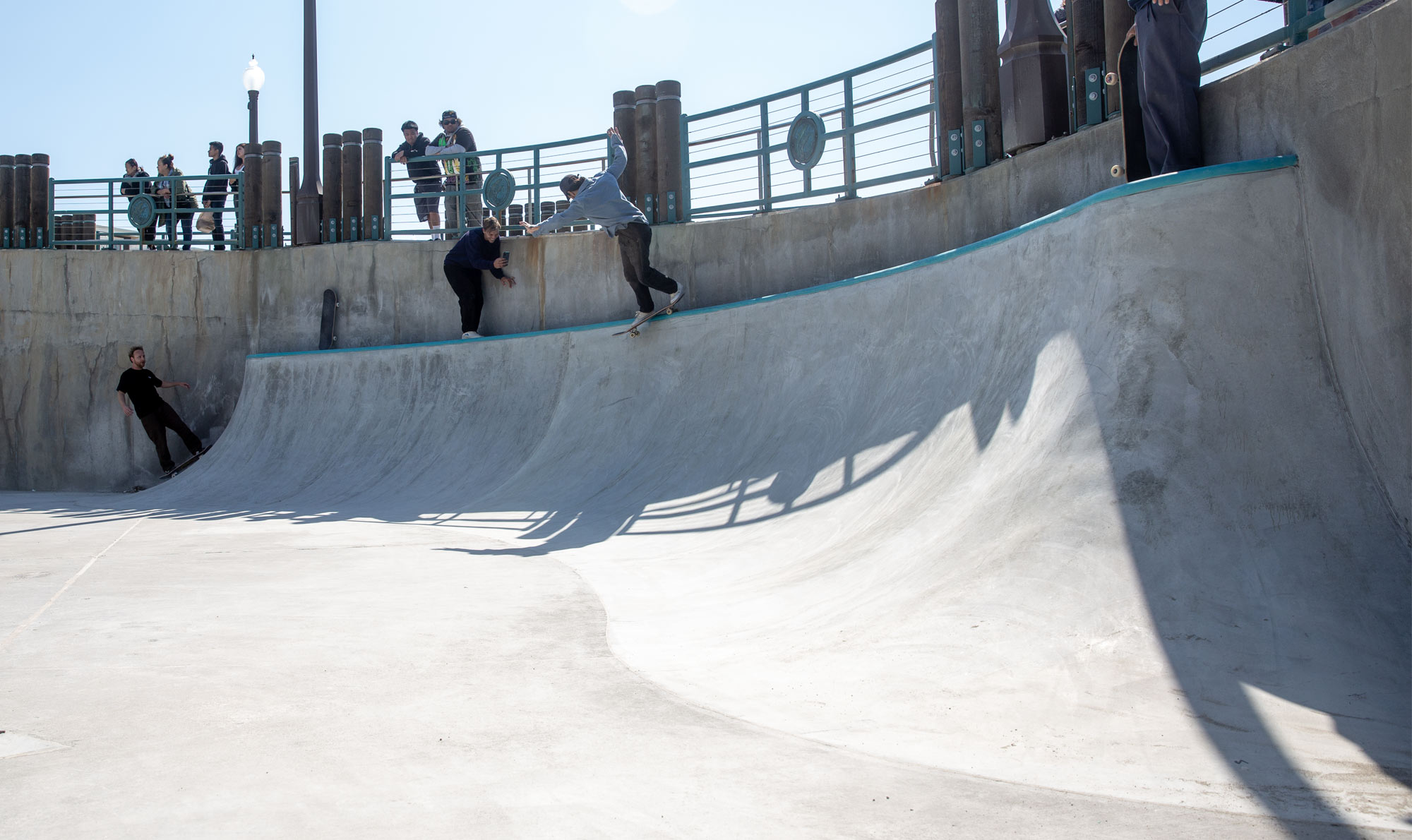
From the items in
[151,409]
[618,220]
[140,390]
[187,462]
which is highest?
[618,220]

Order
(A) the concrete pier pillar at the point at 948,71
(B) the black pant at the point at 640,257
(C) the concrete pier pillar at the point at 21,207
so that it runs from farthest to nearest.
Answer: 1. (C) the concrete pier pillar at the point at 21,207
2. (B) the black pant at the point at 640,257
3. (A) the concrete pier pillar at the point at 948,71

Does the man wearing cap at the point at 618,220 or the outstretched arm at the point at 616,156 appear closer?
Result: the man wearing cap at the point at 618,220

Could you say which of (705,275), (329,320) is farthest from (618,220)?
(329,320)

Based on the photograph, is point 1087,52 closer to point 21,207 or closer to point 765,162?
point 765,162

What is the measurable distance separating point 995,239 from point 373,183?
35.1ft

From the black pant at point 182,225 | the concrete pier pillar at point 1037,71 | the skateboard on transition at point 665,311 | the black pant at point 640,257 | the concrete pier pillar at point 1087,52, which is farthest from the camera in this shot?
the black pant at point 182,225

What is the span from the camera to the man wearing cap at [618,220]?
34.0 feet

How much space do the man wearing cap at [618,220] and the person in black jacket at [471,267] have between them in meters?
2.51

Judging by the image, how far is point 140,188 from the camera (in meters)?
15.8

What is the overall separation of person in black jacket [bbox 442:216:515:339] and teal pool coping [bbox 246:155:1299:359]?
1.24 ft

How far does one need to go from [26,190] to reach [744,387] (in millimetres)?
13246

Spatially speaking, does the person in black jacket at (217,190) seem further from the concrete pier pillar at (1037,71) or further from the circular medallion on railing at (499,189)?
the concrete pier pillar at (1037,71)

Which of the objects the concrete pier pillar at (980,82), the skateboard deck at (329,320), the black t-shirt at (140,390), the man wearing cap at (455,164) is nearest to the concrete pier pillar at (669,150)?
the man wearing cap at (455,164)

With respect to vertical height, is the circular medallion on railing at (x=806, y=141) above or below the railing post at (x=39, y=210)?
below
